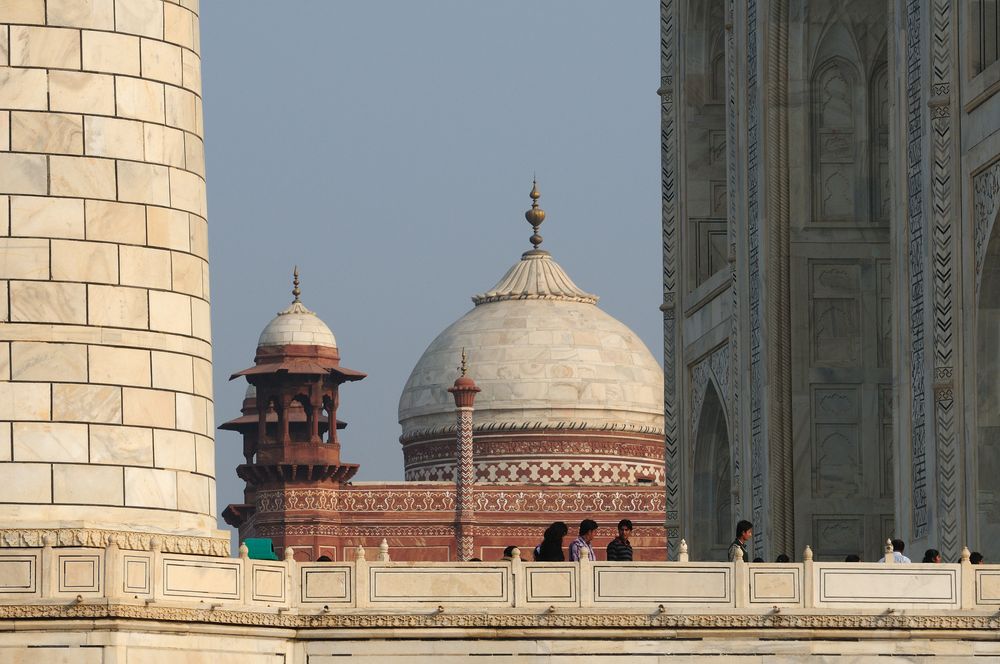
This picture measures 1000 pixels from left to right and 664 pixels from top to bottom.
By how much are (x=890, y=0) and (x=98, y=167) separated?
33.3 feet

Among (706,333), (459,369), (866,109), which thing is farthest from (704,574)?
(459,369)

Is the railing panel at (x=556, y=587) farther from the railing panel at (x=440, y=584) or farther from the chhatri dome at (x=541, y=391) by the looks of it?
the chhatri dome at (x=541, y=391)

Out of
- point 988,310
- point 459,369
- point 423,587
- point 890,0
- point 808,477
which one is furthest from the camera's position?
point 459,369

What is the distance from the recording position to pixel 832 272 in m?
26.1

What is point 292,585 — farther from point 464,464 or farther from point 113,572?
point 464,464

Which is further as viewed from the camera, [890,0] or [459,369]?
[459,369]

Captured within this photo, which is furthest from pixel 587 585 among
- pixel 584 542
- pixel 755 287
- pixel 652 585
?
pixel 755 287

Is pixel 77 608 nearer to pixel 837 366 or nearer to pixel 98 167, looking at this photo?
pixel 98 167

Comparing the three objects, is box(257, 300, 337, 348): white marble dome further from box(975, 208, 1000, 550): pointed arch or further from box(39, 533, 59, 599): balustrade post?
box(39, 533, 59, 599): balustrade post

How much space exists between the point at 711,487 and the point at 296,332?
2128cm

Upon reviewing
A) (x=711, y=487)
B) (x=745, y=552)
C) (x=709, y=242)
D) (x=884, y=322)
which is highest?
(x=709, y=242)

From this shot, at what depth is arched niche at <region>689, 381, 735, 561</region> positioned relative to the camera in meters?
29.5

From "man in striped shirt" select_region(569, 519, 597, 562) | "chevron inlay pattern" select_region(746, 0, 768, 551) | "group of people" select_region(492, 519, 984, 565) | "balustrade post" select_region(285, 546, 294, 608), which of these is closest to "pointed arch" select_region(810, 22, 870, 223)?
"chevron inlay pattern" select_region(746, 0, 768, 551)

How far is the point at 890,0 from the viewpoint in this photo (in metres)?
23.7
